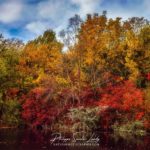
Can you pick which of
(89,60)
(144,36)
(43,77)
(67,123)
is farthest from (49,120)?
(144,36)

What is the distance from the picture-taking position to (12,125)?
44.6 meters

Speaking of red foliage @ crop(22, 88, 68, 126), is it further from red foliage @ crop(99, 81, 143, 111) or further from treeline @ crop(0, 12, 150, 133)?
red foliage @ crop(99, 81, 143, 111)

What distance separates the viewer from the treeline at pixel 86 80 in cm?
3919

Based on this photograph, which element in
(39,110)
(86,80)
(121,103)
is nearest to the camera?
(121,103)

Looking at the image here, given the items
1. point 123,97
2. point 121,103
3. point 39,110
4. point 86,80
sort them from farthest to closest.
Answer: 1. point 86,80
2. point 39,110
3. point 121,103
4. point 123,97

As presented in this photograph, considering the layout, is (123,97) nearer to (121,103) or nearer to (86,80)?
(121,103)

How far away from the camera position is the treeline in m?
39.2

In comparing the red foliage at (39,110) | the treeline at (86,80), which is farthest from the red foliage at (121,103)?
the red foliage at (39,110)

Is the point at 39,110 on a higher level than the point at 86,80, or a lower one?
lower

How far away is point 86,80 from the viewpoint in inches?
1804

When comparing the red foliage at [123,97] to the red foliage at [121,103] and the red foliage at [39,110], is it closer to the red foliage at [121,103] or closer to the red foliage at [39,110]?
the red foliage at [121,103]

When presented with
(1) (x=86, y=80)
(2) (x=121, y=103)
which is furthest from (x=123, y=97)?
(1) (x=86, y=80)

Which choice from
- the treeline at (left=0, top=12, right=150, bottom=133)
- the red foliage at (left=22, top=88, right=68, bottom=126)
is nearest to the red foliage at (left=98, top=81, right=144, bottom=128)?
the treeline at (left=0, top=12, right=150, bottom=133)

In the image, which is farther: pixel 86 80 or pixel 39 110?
pixel 86 80
